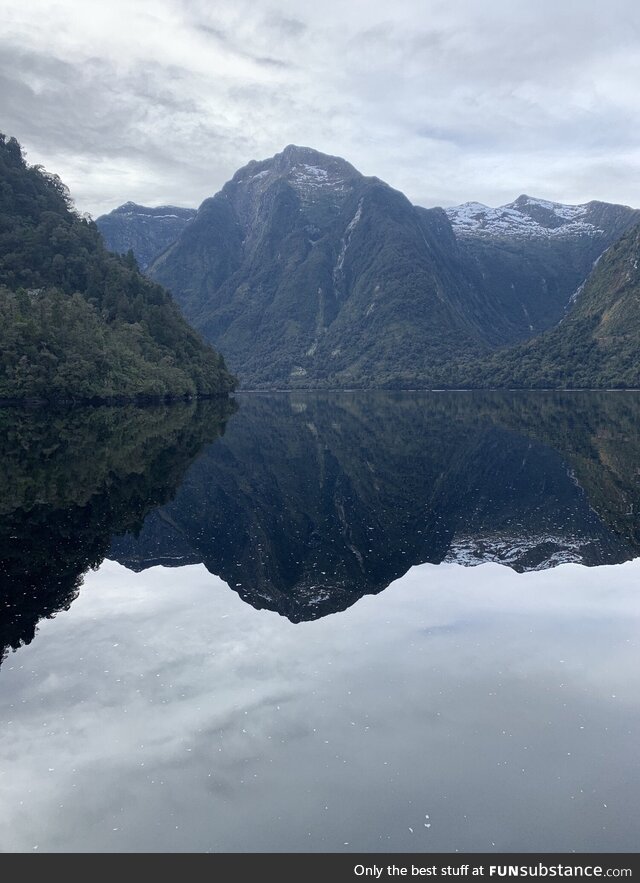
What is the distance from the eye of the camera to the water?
39.3 ft

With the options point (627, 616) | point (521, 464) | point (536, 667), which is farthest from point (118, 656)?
point (521, 464)

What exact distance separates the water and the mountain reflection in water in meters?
0.23

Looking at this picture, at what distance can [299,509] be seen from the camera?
40.1 m

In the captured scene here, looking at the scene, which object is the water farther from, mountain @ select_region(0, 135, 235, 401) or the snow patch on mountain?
mountain @ select_region(0, 135, 235, 401)

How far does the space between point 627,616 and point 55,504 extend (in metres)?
28.8

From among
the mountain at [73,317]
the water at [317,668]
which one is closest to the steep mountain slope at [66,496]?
the water at [317,668]

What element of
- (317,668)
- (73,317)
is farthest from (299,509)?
(73,317)

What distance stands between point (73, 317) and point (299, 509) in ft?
354

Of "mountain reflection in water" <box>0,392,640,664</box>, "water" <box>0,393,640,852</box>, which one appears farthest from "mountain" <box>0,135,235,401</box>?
"water" <box>0,393,640,852</box>

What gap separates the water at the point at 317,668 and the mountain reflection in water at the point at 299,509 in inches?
9.0

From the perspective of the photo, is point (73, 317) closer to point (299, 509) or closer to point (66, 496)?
point (66, 496)

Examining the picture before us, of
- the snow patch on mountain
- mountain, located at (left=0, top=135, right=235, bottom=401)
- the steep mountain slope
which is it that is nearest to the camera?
the steep mountain slope
